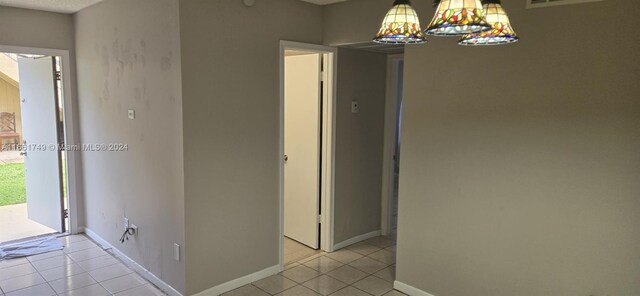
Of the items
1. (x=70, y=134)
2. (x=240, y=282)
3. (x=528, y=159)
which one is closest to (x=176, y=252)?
(x=240, y=282)

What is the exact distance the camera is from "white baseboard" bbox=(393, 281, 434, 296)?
3.23 meters

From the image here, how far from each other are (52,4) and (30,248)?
91.3 inches

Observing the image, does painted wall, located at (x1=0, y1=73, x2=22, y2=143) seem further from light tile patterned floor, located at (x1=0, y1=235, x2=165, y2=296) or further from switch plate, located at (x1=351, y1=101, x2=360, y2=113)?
switch plate, located at (x1=351, y1=101, x2=360, y2=113)

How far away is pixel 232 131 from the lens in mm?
3193

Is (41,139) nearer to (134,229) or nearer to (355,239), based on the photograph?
(134,229)

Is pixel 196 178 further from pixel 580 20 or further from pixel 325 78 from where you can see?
pixel 580 20

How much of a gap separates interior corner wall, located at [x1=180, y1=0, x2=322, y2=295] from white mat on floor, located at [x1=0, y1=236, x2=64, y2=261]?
2.00 meters

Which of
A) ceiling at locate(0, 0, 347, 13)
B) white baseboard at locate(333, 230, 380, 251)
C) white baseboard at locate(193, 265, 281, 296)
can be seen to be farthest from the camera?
white baseboard at locate(333, 230, 380, 251)

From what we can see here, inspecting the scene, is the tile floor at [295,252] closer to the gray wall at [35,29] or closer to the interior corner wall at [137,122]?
the interior corner wall at [137,122]

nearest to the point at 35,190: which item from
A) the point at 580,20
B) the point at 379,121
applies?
the point at 379,121

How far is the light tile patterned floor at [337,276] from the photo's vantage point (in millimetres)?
3350

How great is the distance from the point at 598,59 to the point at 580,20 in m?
0.24

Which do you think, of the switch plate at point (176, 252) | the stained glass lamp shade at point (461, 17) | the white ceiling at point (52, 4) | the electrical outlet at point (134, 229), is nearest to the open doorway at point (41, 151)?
the white ceiling at point (52, 4)

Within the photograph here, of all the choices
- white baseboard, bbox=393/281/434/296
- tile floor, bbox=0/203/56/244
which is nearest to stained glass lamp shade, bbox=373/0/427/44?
white baseboard, bbox=393/281/434/296
